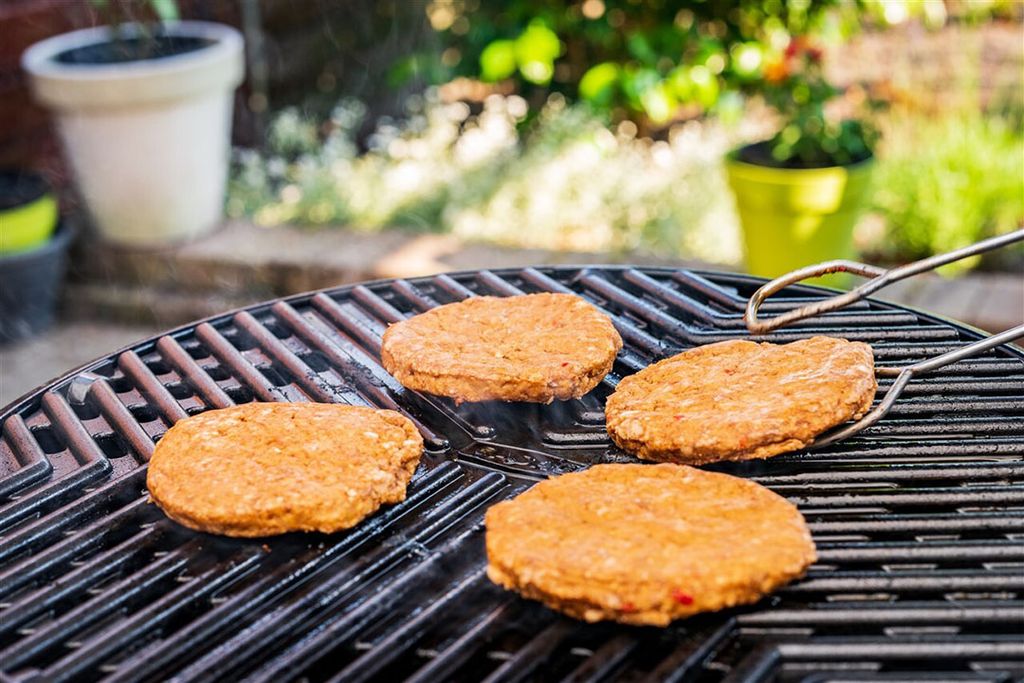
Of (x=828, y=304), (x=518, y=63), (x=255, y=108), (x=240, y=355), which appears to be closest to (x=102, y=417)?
(x=240, y=355)

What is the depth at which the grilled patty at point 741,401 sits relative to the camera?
5.89 ft

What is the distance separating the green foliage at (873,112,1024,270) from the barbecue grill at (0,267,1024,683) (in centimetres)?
284

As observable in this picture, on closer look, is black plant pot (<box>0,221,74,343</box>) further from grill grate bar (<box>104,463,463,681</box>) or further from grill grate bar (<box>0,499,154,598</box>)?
grill grate bar (<box>104,463,463,681</box>)

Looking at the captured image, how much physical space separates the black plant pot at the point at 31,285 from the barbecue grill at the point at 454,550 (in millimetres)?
2848

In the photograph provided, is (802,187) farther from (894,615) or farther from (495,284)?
(894,615)

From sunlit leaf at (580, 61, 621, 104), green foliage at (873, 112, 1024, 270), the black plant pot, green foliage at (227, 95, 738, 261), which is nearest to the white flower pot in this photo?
the black plant pot

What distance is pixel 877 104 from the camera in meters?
5.16

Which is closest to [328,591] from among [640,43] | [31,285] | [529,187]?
[31,285]

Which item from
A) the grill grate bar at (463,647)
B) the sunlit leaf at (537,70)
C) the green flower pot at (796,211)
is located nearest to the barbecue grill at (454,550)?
the grill grate bar at (463,647)

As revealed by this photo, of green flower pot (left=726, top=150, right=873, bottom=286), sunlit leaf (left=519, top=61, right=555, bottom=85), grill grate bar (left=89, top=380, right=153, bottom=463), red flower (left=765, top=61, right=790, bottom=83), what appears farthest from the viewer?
sunlit leaf (left=519, top=61, right=555, bottom=85)

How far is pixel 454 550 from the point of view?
165cm

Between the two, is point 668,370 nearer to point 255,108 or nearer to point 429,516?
point 429,516

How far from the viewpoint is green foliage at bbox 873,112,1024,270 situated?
16.1 feet

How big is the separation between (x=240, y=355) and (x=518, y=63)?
3.95m
